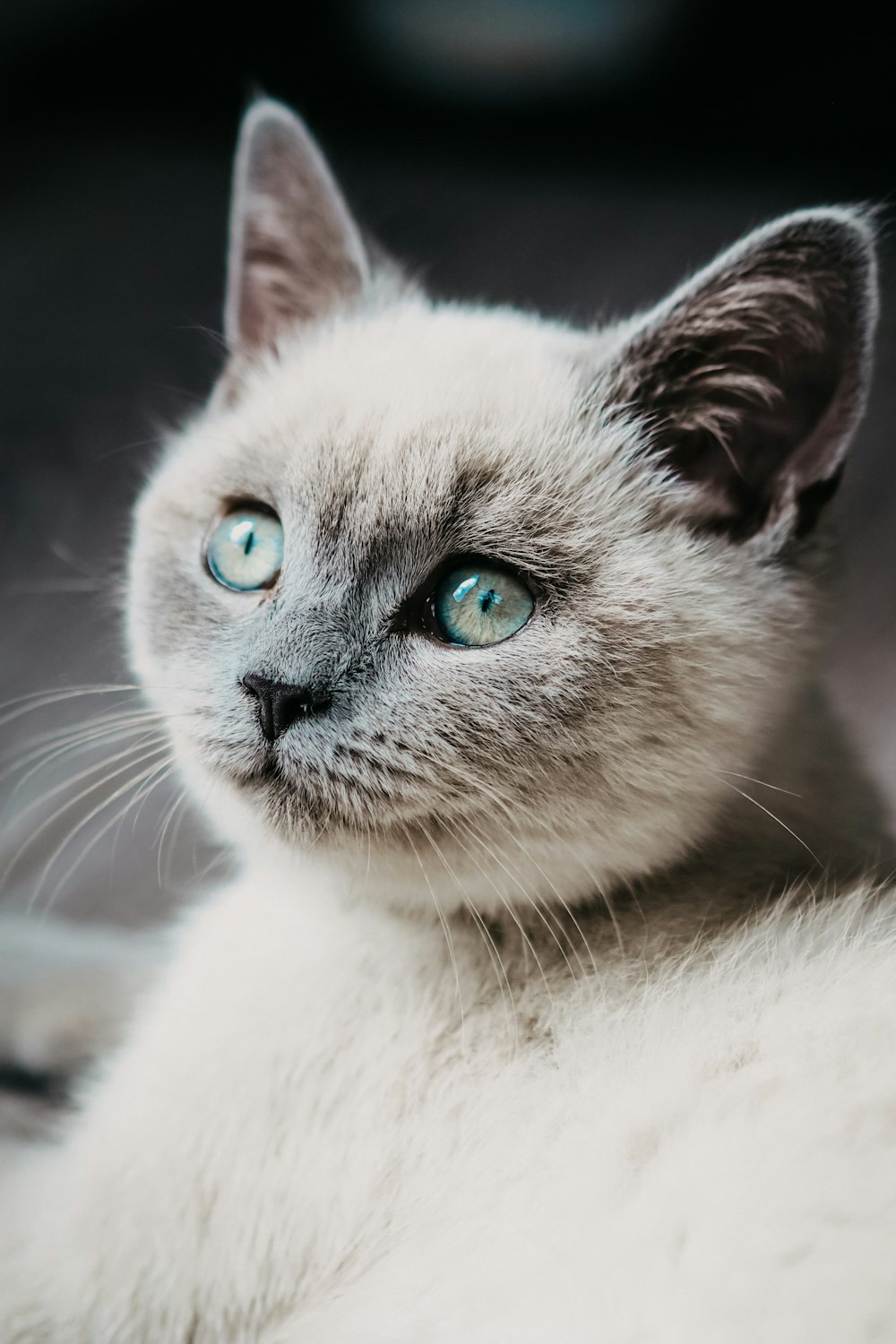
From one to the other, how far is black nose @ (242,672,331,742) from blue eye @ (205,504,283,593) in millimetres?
130

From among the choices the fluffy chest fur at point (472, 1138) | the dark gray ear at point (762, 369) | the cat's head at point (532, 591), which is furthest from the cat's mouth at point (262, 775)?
the dark gray ear at point (762, 369)

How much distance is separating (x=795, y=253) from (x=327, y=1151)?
0.76 metres

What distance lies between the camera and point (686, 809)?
2.34 ft

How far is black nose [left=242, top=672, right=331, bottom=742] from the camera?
2.16 ft

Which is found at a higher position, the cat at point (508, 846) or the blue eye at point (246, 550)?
the blue eye at point (246, 550)

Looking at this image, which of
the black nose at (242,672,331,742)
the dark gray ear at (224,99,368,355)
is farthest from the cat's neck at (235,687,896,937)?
the dark gray ear at (224,99,368,355)

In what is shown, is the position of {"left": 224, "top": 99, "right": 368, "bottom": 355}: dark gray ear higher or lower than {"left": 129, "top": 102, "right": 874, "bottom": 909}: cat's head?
higher

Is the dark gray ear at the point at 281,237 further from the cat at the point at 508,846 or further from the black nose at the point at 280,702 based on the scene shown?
the black nose at the point at 280,702

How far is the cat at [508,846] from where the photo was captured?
0.65 m

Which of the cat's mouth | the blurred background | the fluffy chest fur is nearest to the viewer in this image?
the fluffy chest fur

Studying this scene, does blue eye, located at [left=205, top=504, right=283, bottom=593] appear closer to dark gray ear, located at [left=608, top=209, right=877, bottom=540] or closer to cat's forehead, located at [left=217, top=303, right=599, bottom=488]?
cat's forehead, located at [left=217, top=303, right=599, bottom=488]

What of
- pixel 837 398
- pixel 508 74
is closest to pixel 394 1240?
pixel 837 398

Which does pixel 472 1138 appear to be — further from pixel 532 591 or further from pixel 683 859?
pixel 532 591

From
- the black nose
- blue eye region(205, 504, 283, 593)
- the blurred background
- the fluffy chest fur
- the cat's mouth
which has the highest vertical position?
the blurred background
